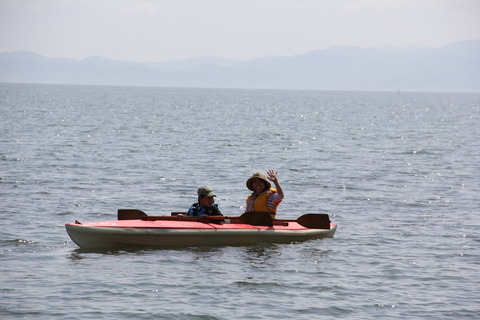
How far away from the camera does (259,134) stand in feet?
176

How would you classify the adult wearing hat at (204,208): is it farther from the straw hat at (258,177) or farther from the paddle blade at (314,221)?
the paddle blade at (314,221)

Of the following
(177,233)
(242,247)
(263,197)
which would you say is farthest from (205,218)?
(263,197)

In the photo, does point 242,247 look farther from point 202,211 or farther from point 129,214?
point 129,214

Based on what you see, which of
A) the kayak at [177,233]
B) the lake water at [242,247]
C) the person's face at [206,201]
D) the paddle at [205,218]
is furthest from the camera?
the person's face at [206,201]

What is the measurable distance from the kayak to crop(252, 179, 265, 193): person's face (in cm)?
74

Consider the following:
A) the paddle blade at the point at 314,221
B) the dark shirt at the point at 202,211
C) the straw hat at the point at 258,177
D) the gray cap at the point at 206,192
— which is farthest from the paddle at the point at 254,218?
the straw hat at the point at 258,177

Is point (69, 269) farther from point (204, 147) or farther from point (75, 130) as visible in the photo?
point (75, 130)

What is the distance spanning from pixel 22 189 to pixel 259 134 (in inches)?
1262

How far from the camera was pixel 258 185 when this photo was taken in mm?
16219

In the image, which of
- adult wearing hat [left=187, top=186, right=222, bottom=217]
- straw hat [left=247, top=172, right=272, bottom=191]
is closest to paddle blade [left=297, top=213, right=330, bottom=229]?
straw hat [left=247, top=172, right=272, bottom=191]

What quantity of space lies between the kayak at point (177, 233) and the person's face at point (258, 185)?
744 mm

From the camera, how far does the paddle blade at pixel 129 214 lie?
1579 centimetres

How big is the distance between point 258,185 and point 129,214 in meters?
2.61

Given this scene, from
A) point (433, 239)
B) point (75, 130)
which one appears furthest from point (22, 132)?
point (433, 239)
